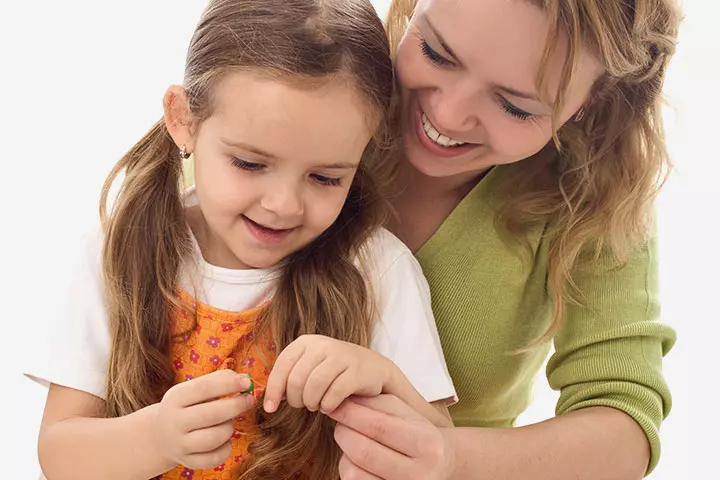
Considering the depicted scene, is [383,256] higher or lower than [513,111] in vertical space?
lower

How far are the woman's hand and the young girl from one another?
3 cm

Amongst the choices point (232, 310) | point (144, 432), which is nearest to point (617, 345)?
point (232, 310)

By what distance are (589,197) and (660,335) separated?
213 millimetres

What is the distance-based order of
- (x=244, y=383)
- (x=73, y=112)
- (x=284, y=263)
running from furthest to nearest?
(x=73, y=112) < (x=284, y=263) < (x=244, y=383)

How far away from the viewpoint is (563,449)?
54.4 inches

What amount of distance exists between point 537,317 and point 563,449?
23 cm

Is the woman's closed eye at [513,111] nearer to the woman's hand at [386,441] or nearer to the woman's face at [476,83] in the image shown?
the woman's face at [476,83]

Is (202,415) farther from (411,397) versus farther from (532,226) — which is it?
(532,226)

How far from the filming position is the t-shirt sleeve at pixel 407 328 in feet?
4.35

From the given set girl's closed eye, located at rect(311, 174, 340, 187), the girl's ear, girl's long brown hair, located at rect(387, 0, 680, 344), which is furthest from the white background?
girl's closed eye, located at rect(311, 174, 340, 187)

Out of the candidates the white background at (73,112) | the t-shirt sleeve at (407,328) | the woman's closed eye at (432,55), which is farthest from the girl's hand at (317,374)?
the white background at (73,112)

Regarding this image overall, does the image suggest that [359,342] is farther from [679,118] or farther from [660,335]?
[679,118]

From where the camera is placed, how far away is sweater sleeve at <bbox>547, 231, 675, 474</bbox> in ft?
4.70

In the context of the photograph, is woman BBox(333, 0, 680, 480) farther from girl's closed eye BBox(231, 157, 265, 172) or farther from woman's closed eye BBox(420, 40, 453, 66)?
girl's closed eye BBox(231, 157, 265, 172)
